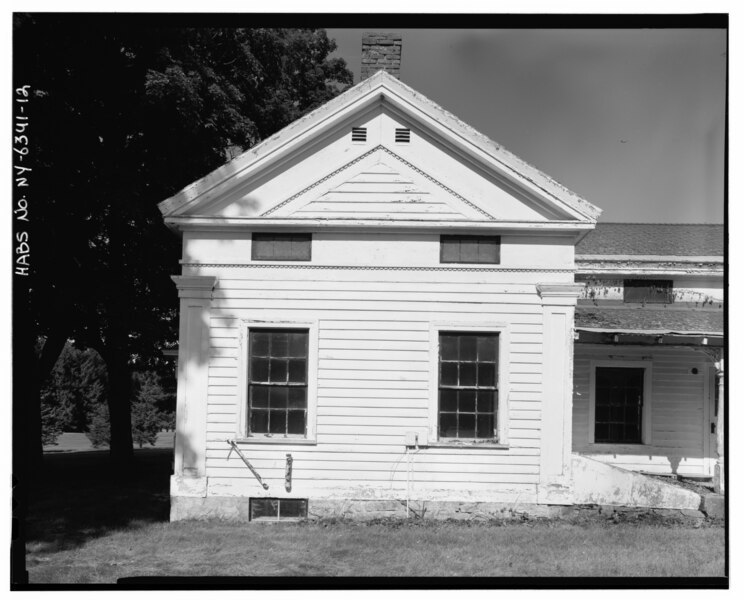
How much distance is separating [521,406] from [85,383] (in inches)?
583

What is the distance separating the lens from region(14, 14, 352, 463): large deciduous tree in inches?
382

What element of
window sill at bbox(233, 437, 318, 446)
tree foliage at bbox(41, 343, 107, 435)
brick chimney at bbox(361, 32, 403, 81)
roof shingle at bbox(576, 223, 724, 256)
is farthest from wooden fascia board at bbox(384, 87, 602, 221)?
tree foliage at bbox(41, 343, 107, 435)

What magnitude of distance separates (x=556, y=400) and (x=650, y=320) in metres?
3.63

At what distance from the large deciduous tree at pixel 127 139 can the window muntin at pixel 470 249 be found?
282 cm

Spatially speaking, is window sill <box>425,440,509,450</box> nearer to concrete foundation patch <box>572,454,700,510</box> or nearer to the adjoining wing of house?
the adjoining wing of house

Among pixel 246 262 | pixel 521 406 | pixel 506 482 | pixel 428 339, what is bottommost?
pixel 506 482

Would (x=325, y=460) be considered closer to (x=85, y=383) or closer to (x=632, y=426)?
(x=632, y=426)

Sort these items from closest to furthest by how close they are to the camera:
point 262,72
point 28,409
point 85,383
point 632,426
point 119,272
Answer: point 28,409 < point 262,72 < point 119,272 < point 632,426 < point 85,383

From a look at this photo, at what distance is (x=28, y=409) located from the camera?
7.27m

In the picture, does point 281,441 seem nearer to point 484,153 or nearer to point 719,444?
point 484,153

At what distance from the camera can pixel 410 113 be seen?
9586 millimetres

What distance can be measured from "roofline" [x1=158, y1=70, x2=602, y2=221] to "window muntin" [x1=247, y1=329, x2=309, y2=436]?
88.3 inches

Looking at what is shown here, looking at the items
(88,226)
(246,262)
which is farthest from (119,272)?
(246,262)

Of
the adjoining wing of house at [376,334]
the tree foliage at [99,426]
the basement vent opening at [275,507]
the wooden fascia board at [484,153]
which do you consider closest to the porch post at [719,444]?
the adjoining wing of house at [376,334]
